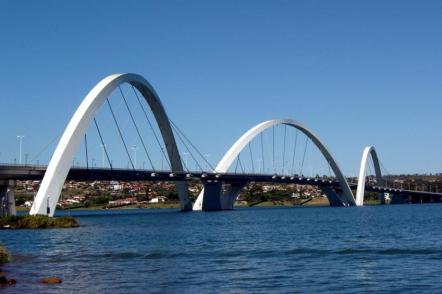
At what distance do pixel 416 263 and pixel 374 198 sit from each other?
167801mm

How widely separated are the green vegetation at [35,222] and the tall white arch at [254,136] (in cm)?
4478

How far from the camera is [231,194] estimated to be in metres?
112

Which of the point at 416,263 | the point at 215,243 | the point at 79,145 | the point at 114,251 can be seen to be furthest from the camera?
the point at 79,145

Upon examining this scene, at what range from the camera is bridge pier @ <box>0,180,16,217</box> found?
66.9 m

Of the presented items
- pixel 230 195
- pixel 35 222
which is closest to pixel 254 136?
pixel 230 195

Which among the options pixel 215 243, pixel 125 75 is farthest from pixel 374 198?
pixel 215 243

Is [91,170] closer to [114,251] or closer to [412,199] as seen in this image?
[114,251]

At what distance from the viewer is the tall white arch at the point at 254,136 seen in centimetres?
10616

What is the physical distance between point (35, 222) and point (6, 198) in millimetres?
9888

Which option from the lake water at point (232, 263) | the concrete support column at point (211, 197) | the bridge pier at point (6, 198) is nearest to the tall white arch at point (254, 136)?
the concrete support column at point (211, 197)

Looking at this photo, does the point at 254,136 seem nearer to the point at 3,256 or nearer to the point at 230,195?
the point at 230,195

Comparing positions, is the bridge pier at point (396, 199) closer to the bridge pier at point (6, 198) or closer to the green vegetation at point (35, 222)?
the bridge pier at point (6, 198)

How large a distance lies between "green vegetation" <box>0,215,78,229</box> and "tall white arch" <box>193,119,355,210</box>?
44.8 metres

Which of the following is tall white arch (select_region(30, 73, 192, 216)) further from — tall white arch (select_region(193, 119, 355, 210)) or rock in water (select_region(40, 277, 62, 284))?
rock in water (select_region(40, 277, 62, 284))
